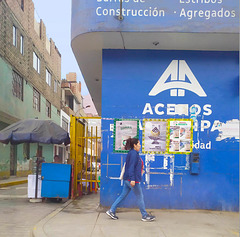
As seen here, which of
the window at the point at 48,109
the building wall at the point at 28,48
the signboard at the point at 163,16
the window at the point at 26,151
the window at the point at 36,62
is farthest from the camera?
the window at the point at 48,109

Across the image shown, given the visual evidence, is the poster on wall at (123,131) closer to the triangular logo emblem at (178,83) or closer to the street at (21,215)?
the triangular logo emblem at (178,83)

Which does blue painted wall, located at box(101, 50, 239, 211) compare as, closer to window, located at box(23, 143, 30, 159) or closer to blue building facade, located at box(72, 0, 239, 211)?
blue building facade, located at box(72, 0, 239, 211)

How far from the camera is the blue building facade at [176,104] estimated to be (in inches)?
286

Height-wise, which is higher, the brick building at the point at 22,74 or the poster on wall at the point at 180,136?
the brick building at the point at 22,74

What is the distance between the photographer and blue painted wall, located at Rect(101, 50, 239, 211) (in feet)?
23.9

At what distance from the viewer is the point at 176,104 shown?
293 inches

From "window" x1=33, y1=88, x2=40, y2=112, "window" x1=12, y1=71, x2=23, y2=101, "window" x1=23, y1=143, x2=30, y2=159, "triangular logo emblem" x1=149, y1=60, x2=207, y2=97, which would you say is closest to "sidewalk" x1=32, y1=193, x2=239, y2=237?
"triangular logo emblem" x1=149, y1=60, x2=207, y2=97

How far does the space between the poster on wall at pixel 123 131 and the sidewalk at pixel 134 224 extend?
154 cm

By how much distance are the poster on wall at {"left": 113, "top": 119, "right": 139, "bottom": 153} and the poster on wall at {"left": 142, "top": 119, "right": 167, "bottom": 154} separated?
0.24 metres

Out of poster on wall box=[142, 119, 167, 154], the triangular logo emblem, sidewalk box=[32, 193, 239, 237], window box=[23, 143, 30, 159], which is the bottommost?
sidewalk box=[32, 193, 239, 237]

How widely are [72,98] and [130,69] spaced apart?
39067 millimetres

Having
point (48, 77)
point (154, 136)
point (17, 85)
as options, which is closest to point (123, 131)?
point (154, 136)

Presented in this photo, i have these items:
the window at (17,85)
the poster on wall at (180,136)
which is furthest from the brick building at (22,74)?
the poster on wall at (180,136)

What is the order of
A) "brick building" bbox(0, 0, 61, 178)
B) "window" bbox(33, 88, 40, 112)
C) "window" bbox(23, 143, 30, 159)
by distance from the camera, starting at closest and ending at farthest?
"brick building" bbox(0, 0, 61, 178) < "window" bbox(23, 143, 30, 159) < "window" bbox(33, 88, 40, 112)
